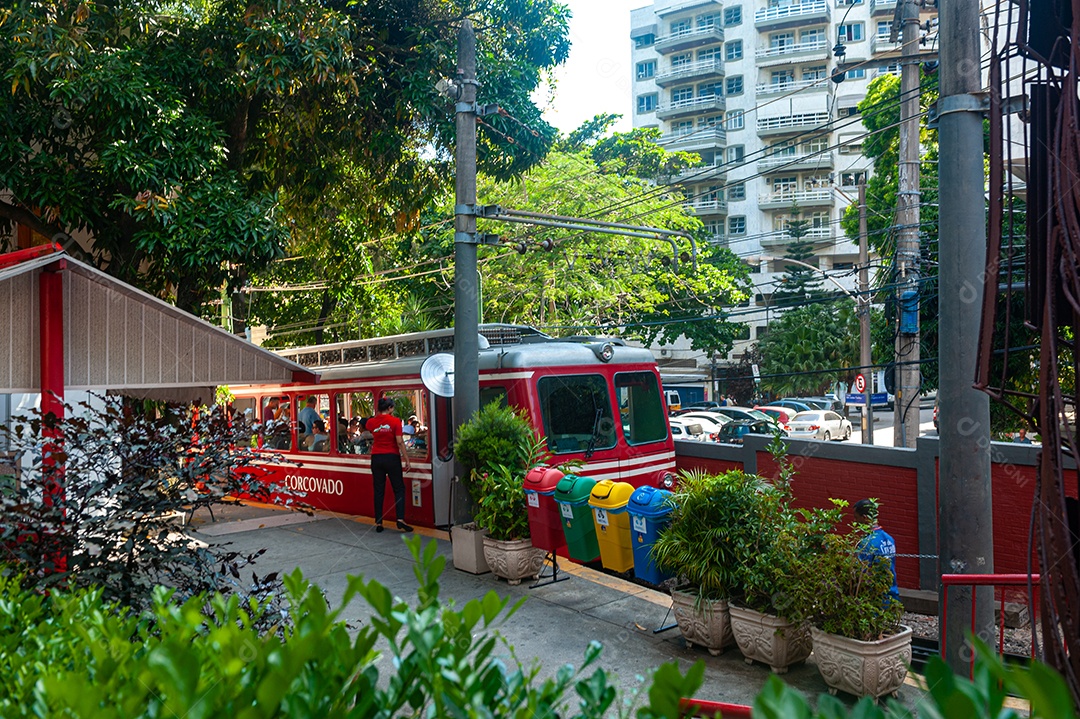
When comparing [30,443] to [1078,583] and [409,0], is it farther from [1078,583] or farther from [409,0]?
[409,0]

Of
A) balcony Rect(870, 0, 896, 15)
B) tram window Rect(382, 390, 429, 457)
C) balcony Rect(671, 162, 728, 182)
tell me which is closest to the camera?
tram window Rect(382, 390, 429, 457)

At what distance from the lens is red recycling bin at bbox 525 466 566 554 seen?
900cm

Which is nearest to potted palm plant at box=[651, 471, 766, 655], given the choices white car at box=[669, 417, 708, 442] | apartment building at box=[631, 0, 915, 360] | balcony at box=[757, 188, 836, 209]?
white car at box=[669, 417, 708, 442]

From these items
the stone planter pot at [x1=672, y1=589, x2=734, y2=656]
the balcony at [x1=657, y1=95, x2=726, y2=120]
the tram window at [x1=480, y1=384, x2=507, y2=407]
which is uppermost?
the balcony at [x1=657, y1=95, x2=726, y2=120]

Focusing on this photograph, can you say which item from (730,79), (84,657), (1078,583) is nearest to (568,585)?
(1078,583)

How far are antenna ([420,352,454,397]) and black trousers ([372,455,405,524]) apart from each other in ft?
5.02

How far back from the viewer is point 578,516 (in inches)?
344

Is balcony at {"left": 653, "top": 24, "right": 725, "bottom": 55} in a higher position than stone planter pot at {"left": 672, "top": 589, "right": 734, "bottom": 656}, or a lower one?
higher

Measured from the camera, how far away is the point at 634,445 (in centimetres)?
1252

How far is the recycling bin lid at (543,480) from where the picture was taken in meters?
8.98

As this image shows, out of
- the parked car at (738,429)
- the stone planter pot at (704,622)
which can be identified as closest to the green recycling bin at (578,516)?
the stone planter pot at (704,622)

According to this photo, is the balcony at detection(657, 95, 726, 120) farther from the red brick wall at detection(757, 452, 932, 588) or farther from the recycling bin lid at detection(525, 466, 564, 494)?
the recycling bin lid at detection(525, 466, 564, 494)

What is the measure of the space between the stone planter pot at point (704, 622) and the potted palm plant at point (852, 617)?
84 centimetres

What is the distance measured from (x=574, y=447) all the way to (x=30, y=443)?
7804 millimetres
